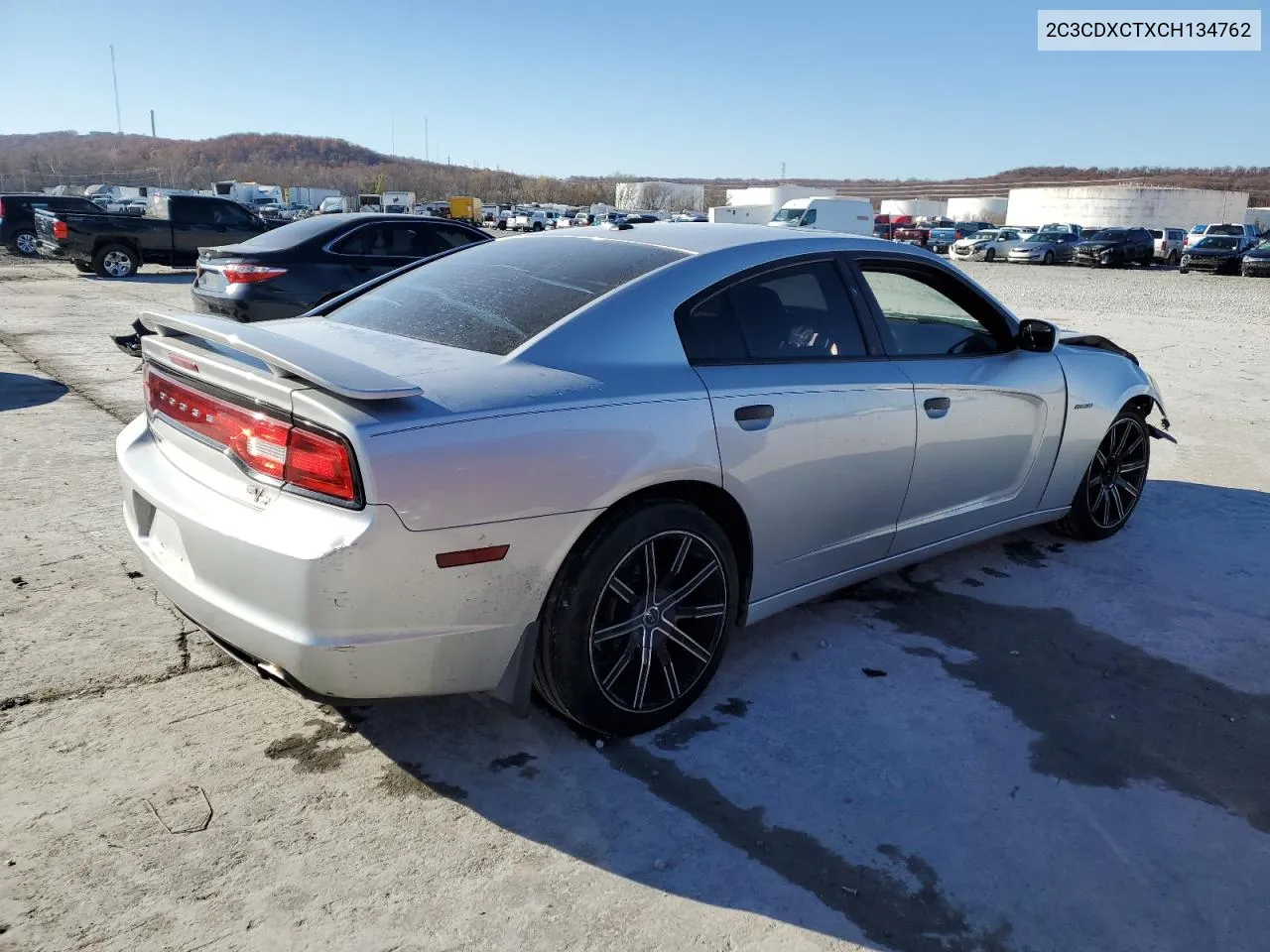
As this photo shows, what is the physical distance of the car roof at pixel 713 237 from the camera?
348 cm

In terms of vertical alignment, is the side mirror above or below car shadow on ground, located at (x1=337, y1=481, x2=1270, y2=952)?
above

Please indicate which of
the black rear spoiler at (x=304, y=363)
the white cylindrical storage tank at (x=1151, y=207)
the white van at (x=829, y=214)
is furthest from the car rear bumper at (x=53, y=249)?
the white cylindrical storage tank at (x=1151, y=207)

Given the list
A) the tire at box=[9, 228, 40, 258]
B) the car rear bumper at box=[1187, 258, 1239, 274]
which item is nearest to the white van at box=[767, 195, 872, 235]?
the car rear bumper at box=[1187, 258, 1239, 274]

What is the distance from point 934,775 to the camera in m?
2.85

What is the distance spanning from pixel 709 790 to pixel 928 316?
250 cm

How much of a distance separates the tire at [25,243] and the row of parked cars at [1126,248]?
3267 cm

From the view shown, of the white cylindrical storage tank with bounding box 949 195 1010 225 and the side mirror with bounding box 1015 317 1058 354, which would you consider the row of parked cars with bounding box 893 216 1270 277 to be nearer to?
the side mirror with bounding box 1015 317 1058 354

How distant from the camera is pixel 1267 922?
2.31 metres

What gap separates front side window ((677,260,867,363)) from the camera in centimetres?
315

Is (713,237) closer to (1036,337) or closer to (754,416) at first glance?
(754,416)

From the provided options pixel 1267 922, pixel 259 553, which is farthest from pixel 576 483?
pixel 1267 922

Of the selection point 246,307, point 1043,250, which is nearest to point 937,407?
point 246,307

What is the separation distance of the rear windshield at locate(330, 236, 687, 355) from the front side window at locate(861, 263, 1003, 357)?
1.08 meters

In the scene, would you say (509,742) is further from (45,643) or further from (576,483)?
(45,643)
